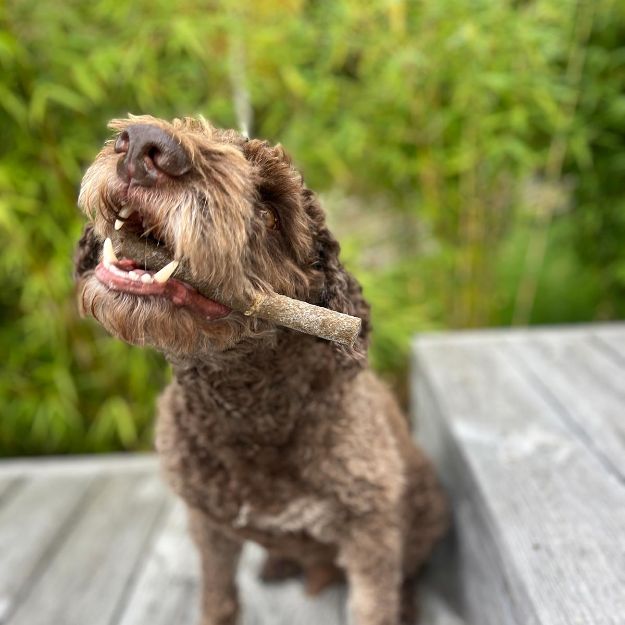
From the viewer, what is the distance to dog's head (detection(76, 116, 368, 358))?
791mm

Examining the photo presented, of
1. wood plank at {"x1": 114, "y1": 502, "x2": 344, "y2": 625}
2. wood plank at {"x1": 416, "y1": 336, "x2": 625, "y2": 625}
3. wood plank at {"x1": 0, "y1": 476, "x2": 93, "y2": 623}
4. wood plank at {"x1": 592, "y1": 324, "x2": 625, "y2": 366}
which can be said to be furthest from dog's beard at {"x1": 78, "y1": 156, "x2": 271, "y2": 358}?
wood plank at {"x1": 592, "y1": 324, "x2": 625, "y2": 366}

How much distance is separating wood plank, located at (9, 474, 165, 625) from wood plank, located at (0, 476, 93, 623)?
1.4 inches

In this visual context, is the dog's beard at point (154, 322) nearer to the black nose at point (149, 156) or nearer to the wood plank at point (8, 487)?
the black nose at point (149, 156)

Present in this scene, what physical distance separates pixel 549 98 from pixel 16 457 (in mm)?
3047

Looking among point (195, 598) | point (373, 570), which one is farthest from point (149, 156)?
point (195, 598)

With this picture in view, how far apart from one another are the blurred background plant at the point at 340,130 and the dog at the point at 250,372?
965mm

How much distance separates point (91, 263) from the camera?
115cm

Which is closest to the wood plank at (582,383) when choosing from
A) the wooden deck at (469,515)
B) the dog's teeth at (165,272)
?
the wooden deck at (469,515)

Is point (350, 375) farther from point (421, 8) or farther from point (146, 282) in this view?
point (421, 8)

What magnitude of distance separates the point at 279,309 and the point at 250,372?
0.24 m

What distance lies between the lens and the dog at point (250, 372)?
0.82 metres

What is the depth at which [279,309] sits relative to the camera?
0.90 meters

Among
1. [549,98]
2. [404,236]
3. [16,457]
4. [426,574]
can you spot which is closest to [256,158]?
[426,574]

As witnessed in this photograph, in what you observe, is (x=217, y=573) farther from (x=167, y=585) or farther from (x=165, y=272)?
(x=165, y=272)
